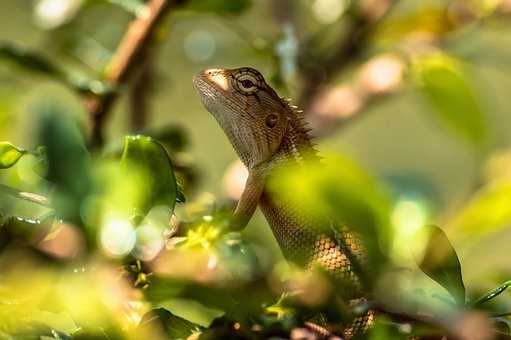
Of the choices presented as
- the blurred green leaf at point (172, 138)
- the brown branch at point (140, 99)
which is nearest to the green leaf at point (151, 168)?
the blurred green leaf at point (172, 138)

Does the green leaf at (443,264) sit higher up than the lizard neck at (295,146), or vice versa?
the lizard neck at (295,146)

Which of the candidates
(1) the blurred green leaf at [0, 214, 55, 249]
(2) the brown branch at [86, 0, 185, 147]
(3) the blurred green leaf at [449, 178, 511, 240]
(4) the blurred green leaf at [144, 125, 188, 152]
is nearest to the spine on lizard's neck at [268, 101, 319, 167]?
(4) the blurred green leaf at [144, 125, 188, 152]

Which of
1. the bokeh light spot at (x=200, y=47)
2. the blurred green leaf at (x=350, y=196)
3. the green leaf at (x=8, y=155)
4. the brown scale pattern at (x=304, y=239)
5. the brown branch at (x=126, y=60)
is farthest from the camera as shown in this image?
the bokeh light spot at (x=200, y=47)

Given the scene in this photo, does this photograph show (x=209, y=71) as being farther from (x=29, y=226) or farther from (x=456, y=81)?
(x=29, y=226)

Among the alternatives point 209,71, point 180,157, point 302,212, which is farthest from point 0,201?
point 209,71

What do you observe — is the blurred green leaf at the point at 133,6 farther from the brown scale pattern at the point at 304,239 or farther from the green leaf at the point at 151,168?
the green leaf at the point at 151,168

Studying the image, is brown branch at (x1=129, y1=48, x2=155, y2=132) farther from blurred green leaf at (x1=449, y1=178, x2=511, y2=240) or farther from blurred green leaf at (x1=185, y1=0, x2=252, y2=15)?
blurred green leaf at (x1=449, y1=178, x2=511, y2=240)
